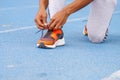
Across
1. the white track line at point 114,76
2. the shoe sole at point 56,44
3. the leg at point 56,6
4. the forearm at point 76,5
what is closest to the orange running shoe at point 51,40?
the shoe sole at point 56,44

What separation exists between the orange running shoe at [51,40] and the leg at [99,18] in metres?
0.20

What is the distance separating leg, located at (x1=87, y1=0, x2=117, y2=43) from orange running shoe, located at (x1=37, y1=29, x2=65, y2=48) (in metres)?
0.20

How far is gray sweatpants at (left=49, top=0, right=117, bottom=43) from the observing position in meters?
1.87

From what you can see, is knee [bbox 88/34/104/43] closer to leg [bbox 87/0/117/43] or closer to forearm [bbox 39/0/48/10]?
leg [bbox 87/0/117/43]

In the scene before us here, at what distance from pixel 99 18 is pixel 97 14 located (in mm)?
29

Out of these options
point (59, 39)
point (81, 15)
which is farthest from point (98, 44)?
point (81, 15)

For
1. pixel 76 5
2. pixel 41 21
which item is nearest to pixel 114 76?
pixel 76 5

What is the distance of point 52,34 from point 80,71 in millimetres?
469

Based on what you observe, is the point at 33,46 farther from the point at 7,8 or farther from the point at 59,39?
the point at 7,8

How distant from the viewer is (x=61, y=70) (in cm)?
141

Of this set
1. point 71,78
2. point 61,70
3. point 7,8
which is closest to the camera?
point 71,78

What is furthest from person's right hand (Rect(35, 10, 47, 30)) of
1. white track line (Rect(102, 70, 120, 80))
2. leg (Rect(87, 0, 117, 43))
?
white track line (Rect(102, 70, 120, 80))

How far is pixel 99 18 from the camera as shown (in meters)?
1.92

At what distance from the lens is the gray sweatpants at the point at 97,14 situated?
1.87 m
